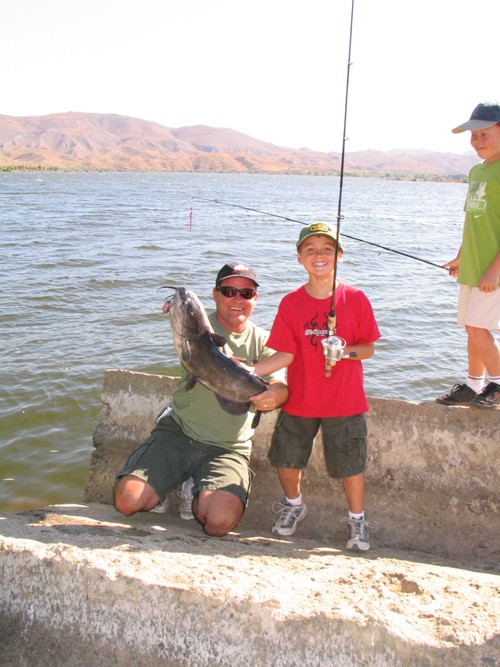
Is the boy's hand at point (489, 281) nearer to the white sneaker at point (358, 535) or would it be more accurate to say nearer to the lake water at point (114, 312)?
the white sneaker at point (358, 535)

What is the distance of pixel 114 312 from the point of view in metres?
12.1

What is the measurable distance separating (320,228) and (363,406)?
47.9 inches

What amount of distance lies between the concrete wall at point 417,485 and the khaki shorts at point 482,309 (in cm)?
68

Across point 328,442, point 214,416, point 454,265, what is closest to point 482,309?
point 454,265

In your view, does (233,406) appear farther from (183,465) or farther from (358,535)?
(358,535)

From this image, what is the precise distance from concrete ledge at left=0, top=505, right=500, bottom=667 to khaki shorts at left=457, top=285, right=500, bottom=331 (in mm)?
1930

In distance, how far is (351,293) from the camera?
4.02 metres

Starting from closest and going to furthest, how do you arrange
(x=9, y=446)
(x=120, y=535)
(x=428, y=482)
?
(x=120, y=535) → (x=428, y=482) → (x=9, y=446)

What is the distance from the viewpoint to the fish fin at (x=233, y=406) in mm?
4172

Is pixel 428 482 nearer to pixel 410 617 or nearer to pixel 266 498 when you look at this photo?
pixel 266 498

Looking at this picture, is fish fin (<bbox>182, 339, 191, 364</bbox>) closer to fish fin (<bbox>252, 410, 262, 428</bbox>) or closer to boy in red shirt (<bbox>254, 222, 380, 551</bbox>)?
boy in red shirt (<bbox>254, 222, 380, 551</bbox>)

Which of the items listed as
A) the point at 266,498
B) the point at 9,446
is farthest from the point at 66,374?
the point at 266,498

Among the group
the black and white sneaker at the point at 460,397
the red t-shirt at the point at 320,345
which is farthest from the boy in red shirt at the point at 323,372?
the black and white sneaker at the point at 460,397

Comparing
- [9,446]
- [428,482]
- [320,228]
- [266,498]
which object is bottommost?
[9,446]
